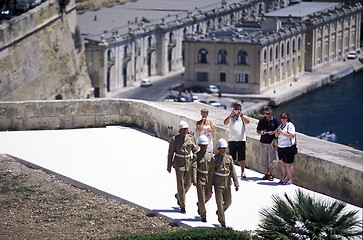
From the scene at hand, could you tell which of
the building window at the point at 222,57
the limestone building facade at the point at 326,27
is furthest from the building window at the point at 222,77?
the limestone building facade at the point at 326,27

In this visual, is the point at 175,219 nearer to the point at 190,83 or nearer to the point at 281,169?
the point at 281,169

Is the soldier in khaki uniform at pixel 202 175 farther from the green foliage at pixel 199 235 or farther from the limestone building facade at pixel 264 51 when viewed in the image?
the limestone building facade at pixel 264 51

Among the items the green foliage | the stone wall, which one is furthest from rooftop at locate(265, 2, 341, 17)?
the green foliage

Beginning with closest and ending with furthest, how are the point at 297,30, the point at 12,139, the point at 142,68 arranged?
the point at 12,139
the point at 142,68
the point at 297,30

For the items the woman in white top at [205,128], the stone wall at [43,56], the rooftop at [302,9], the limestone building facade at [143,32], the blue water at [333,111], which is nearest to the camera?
the woman in white top at [205,128]

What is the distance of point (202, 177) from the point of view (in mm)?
14641

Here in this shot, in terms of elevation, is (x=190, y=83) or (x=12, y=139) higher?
(x=12, y=139)

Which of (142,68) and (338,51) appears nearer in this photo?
(142,68)

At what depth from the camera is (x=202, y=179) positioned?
14.6 meters

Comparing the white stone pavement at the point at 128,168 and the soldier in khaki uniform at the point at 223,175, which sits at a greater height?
the soldier in khaki uniform at the point at 223,175

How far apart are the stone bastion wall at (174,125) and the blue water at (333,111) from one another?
126ft

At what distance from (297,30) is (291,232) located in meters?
64.1

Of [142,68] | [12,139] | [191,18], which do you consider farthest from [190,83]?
[12,139]

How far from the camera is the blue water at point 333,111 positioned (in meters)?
62.4
